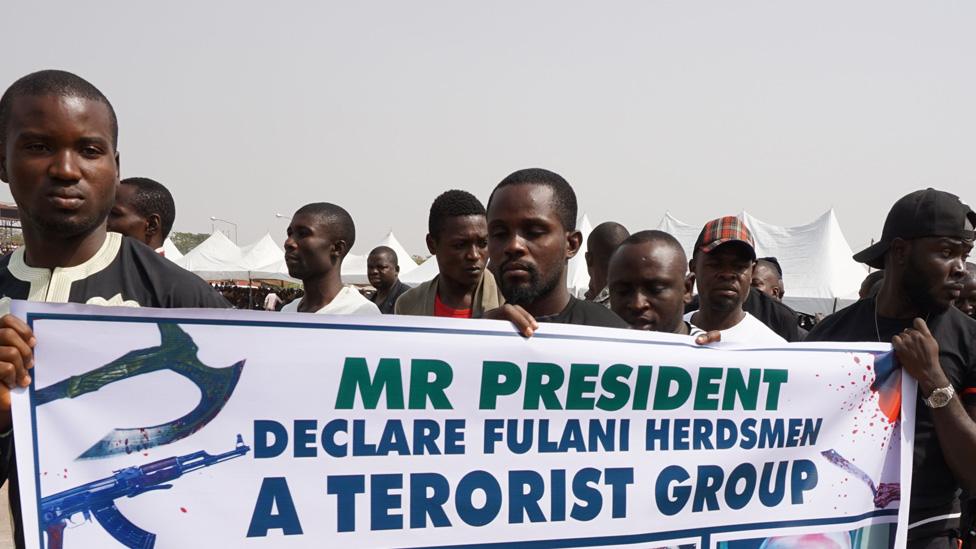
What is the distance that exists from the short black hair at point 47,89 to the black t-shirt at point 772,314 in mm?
4313

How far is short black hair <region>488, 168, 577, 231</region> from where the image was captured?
2754 mm

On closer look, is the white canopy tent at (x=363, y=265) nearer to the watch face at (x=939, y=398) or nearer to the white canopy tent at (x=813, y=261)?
the white canopy tent at (x=813, y=261)

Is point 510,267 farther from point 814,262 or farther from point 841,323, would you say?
point 814,262

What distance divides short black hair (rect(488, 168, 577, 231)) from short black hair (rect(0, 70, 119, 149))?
1282 mm

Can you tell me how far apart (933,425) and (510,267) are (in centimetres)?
158

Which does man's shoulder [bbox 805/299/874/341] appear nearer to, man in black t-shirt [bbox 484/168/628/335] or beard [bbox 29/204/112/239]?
man in black t-shirt [bbox 484/168/628/335]

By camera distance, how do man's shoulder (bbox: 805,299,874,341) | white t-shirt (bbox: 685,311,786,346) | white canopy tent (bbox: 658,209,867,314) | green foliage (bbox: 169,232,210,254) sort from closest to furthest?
1. man's shoulder (bbox: 805,299,874,341)
2. white t-shirt (bbox: 685,311,786,346)
3. white canopy tent (bbox: 658,209,867,314)
4. green foliage (bbox: 169,232,210,254)

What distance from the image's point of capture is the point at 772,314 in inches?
216

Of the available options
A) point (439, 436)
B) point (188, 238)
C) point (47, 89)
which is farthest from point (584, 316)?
point (188, 238)

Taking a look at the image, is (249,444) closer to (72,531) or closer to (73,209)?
(72,531)

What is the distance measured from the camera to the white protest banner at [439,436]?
2.01 metres

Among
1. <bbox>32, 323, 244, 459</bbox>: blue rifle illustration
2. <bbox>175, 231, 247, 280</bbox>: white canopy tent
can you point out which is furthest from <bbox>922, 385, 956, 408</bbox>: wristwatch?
<bbox>175, 231, 247, 280</bbox>: white canopy tent

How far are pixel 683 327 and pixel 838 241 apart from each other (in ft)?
56.5

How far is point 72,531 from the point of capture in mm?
1954
